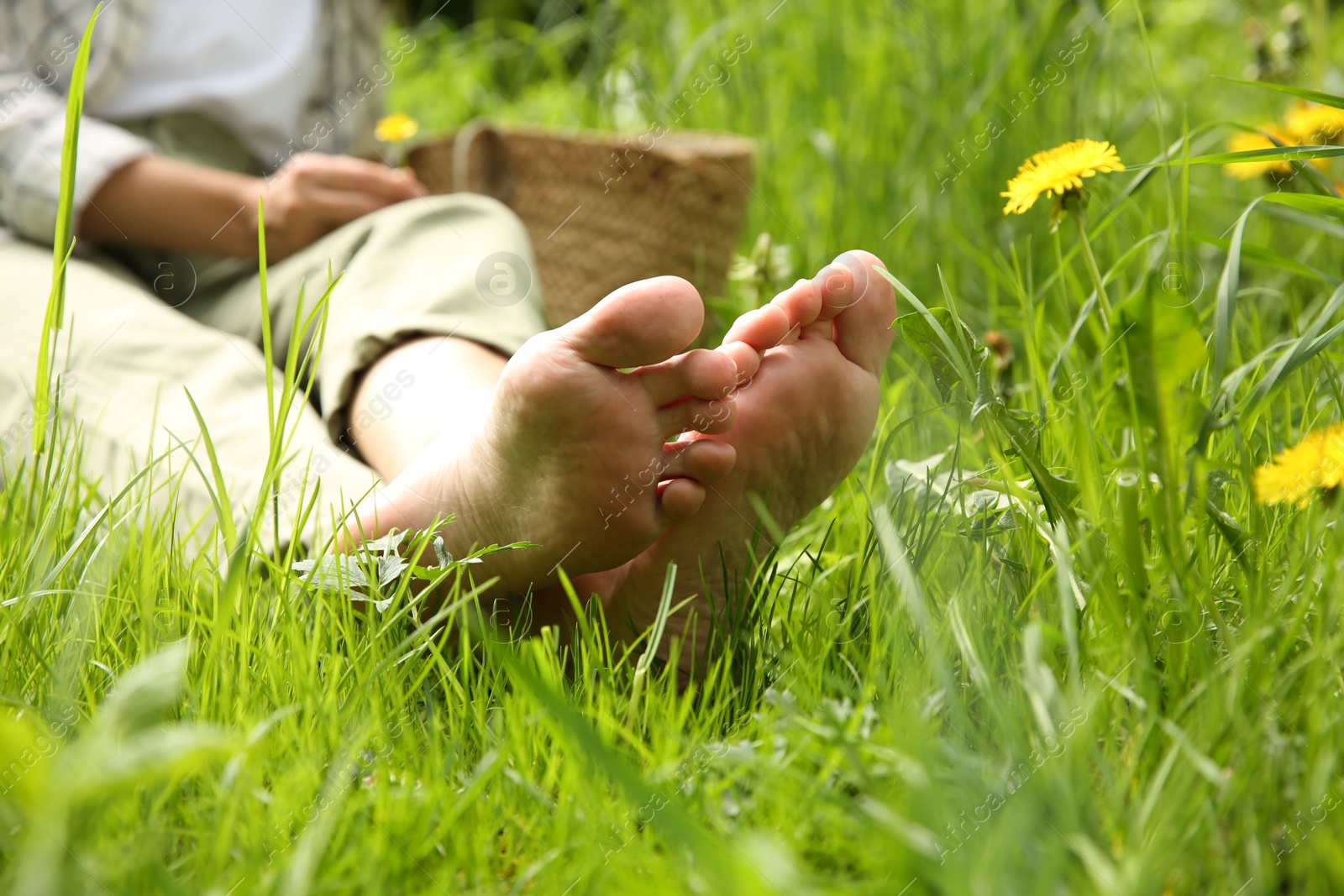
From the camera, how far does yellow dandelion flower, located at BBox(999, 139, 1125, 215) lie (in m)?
0.75

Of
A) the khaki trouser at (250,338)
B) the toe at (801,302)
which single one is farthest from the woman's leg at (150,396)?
the toe at (801,302)

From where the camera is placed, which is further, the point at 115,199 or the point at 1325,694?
the point at 115,199

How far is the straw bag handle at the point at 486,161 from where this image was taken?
1614 millimetres

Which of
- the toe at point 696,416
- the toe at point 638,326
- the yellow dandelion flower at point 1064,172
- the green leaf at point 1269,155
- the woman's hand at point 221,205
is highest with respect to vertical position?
the woman's hand at point 221,205

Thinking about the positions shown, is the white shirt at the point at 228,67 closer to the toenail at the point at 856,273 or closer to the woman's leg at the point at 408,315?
the woman's leg at the point at 408,315

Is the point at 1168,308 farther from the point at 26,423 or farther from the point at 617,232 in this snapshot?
the point at 617,232

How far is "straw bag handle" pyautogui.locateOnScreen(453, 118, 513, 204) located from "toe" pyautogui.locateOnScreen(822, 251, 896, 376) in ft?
3.32

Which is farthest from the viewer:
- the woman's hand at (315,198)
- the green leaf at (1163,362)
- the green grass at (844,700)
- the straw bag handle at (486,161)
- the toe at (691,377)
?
the straw bag handle at (486,161)

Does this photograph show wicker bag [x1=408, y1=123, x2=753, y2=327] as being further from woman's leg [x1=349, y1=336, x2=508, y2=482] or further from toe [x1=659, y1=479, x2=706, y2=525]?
toe [x1=659, y1=479, x2=706, y2=525]

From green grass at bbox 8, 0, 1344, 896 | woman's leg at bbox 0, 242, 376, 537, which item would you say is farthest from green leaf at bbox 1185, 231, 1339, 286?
woman's leg at bbox 0, 242, 376, 537

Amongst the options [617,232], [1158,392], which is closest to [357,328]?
[617,232]

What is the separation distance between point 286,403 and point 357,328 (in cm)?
39

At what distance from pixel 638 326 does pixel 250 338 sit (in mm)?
798

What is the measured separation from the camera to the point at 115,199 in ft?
4.21
